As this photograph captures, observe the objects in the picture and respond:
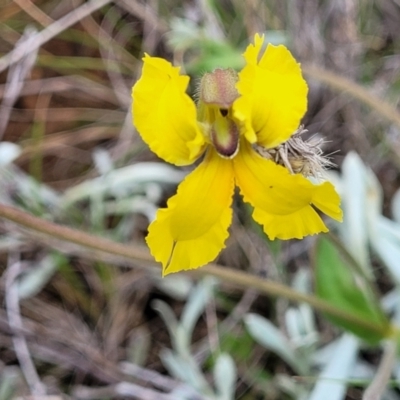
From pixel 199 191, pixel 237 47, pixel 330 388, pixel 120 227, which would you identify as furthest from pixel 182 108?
pixel 237 47

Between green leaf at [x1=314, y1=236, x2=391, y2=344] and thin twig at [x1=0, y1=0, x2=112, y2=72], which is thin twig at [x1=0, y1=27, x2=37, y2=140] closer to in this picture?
thin twig at [x1=0, y1=0, x2=112, y2=72]

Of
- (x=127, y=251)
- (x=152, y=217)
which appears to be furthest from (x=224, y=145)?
(x=152, y=217)

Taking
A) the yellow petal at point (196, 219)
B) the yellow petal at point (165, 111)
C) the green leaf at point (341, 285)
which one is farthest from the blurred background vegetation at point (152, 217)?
the yellow petal at point (165, 111)

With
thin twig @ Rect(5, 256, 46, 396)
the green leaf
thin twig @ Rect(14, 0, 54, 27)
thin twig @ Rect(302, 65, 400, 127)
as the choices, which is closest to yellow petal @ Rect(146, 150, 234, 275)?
the green leaf

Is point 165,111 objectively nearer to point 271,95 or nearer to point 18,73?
point 271,95

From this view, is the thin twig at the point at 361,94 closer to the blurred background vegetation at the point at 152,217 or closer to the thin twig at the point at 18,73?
the blurred background vegetation at the point at 152,217

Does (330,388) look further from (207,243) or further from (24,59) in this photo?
(24,59)
